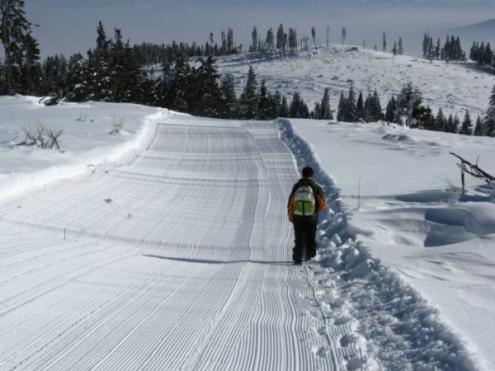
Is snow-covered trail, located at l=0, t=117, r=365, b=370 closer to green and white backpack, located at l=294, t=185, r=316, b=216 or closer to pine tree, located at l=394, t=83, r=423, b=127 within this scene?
green and white backpack, located at l=294, t=185, r=316, b=216

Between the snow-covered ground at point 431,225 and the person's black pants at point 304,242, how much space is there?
0.74m

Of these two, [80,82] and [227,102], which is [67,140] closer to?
[80,82]

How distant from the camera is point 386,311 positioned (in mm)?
5254

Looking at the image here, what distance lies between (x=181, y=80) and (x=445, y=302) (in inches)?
→ 2315

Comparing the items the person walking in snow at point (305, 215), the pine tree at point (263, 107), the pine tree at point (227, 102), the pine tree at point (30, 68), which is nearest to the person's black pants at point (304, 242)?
the person walking in snow at point (305, 215)

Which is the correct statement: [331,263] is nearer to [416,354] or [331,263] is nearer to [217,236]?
[217,236]

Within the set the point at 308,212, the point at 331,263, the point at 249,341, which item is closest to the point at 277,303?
the point at 249,341

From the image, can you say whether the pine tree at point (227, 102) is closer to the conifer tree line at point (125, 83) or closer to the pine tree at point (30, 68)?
the conifer tree line at point (125, 83)

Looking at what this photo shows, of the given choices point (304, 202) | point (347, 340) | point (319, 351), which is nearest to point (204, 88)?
point (304, 202)

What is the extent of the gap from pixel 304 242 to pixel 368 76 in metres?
153

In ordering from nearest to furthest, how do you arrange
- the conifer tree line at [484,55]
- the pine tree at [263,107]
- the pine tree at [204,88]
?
the pine tree at [204,88] → the pine tree at [263,107] → the conifer tree line at [484,55]

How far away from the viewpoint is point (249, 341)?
4.83 meters

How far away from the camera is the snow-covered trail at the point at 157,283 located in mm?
4492

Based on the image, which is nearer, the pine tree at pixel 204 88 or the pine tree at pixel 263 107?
the pine tree at pixel 204 88
